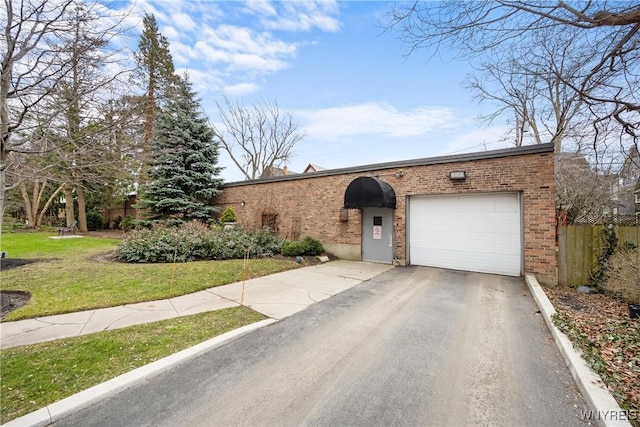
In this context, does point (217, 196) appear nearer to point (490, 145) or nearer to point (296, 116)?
point (296, 116)

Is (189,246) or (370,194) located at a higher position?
(370,194)

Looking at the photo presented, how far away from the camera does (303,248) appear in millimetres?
10805

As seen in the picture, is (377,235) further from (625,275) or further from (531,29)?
(531,29)

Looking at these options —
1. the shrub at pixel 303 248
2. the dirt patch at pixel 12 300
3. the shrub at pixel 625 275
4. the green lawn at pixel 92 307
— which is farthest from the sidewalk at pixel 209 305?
the shrub at pixel 625 275

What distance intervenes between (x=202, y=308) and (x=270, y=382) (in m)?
2.79

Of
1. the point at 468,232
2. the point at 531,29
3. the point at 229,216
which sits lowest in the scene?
the point at 468,232

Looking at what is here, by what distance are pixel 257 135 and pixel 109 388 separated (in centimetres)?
2658

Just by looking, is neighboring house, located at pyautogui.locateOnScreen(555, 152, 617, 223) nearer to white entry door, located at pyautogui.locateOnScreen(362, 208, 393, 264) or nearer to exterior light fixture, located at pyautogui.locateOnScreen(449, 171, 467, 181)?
exterior light fixture, located at pyautogui.locateOnScreen(449, 171, 467, 181)

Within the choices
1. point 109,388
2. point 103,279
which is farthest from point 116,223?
point 109,388

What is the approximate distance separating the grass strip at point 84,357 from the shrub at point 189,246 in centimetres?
461

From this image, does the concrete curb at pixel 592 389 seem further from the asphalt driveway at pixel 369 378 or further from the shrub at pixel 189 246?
the shrub at pixel 189 246

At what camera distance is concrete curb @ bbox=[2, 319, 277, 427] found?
2275 mm

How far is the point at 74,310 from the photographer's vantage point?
483cm

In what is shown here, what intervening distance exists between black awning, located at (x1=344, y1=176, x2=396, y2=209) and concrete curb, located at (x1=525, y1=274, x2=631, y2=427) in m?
5.88
